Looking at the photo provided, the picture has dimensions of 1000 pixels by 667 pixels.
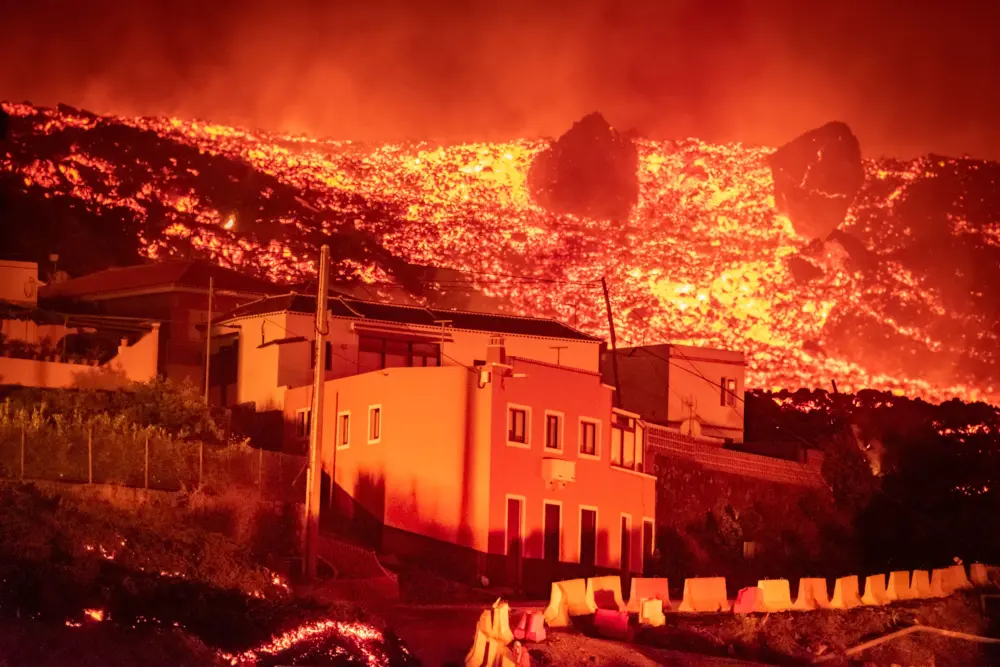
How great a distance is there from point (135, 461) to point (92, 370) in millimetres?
12253

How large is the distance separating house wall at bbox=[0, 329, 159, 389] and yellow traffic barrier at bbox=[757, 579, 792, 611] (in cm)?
2094

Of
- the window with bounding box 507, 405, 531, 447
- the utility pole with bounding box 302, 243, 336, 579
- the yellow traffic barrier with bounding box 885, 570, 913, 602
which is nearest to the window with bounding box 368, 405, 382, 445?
the window with bounding box 507, 405, 531, 447

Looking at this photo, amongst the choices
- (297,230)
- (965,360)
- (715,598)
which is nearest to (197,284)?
(715,598)

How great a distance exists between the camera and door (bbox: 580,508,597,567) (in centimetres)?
4297

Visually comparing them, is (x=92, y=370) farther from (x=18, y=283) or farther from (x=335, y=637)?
(x=335, y=637)

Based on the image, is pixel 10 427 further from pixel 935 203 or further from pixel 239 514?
pixel 935 203

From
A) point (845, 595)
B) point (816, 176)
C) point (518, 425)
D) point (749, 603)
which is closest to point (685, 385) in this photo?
point (845, 595)

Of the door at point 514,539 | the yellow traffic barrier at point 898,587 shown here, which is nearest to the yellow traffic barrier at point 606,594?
the door at point 514,539

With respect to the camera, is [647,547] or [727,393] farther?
[727,393]

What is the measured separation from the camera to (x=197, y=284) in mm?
56469

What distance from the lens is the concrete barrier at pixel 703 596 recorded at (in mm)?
37562

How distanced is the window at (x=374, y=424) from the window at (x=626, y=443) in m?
7.97

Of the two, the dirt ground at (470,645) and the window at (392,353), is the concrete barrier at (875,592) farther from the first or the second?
the window at (392,353)

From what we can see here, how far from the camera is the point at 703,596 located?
3781 centimetres
